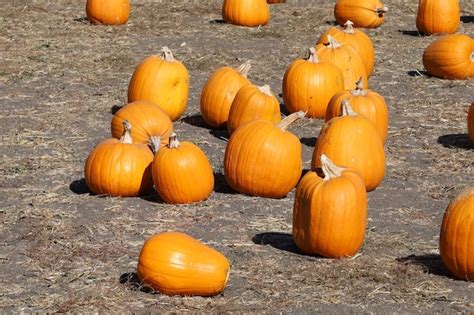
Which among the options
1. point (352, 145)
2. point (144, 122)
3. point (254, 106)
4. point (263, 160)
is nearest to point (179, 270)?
point (263, 160)

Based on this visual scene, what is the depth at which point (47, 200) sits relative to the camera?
286 inches

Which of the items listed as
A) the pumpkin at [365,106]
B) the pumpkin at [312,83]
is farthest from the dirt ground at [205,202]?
the pumpkin at [365,106]

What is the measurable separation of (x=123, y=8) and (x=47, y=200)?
22.2 feet

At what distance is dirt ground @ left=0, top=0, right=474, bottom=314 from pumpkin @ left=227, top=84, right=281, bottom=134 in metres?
0.37

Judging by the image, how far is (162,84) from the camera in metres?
9.13

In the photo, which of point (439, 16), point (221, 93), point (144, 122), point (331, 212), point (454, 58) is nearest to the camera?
point (331, 212)

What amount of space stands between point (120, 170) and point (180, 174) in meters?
0.44

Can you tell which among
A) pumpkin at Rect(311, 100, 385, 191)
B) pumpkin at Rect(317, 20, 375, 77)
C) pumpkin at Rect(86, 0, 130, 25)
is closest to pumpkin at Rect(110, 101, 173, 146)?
pumpkin at Rect(311, 100, 385, 191)

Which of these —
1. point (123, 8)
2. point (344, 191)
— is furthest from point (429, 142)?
point (123, 8)

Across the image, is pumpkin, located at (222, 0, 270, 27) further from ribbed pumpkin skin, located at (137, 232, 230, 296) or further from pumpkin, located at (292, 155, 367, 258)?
ribbed pumpkin skin, located at (137, 232, 230, 296)

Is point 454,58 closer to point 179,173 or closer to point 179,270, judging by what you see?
point 179,173

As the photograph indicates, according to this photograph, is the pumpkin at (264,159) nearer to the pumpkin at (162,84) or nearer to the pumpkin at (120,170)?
the pumpkin at (120,170)

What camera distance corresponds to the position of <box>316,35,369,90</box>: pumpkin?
387 inches

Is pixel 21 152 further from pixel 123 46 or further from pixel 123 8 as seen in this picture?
pixel 123 8
